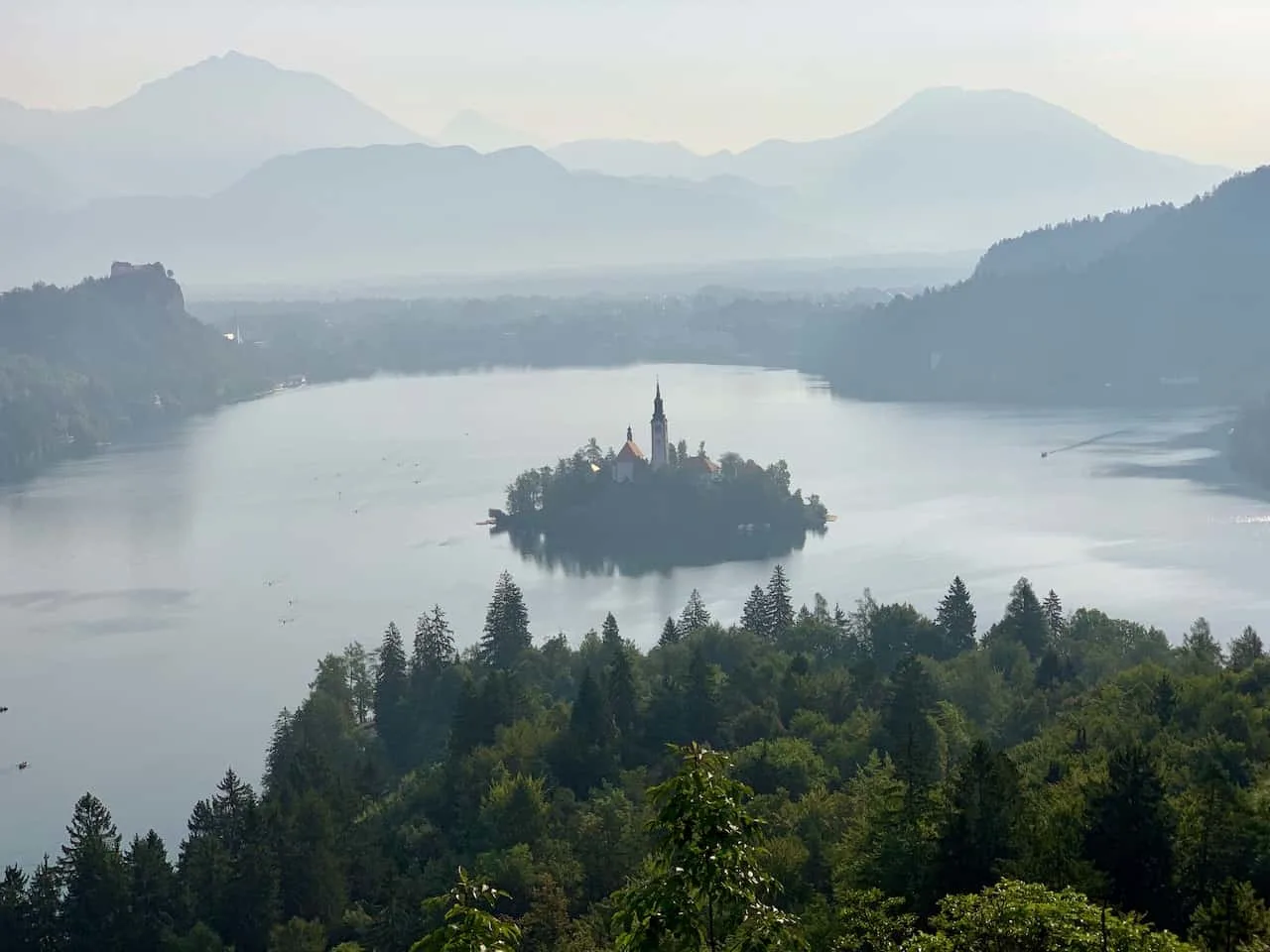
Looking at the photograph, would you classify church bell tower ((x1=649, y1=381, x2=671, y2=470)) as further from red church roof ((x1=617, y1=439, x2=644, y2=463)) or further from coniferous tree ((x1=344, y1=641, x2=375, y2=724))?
coniferous tree ((x1=344, y1=641, x2=375, y2=724))

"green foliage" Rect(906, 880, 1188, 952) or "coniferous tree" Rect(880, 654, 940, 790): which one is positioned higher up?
"green foliage" Rect(906, 880, 1188, 952)

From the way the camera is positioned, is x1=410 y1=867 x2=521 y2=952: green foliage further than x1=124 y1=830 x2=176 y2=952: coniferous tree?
No

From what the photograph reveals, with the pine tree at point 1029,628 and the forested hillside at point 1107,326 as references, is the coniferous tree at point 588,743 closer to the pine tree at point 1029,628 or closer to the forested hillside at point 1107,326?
the pine tree at point 1029,628

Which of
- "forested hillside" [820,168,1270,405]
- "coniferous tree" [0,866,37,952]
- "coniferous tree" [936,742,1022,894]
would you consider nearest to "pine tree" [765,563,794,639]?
"coniferous tree" [0,866,37,952]

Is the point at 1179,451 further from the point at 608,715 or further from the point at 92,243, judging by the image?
the point at 92,243

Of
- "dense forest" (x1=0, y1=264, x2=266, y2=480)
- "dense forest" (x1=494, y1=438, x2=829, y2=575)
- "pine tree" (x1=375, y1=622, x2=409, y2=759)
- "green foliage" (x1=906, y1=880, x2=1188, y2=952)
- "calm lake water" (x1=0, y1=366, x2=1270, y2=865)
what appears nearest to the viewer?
"green foliage" (x1=906, y1=880, x2=1188, y2=952)


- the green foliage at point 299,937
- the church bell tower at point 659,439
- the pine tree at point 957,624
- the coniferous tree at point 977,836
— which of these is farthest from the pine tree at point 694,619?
the church bell tower at point 659,439
